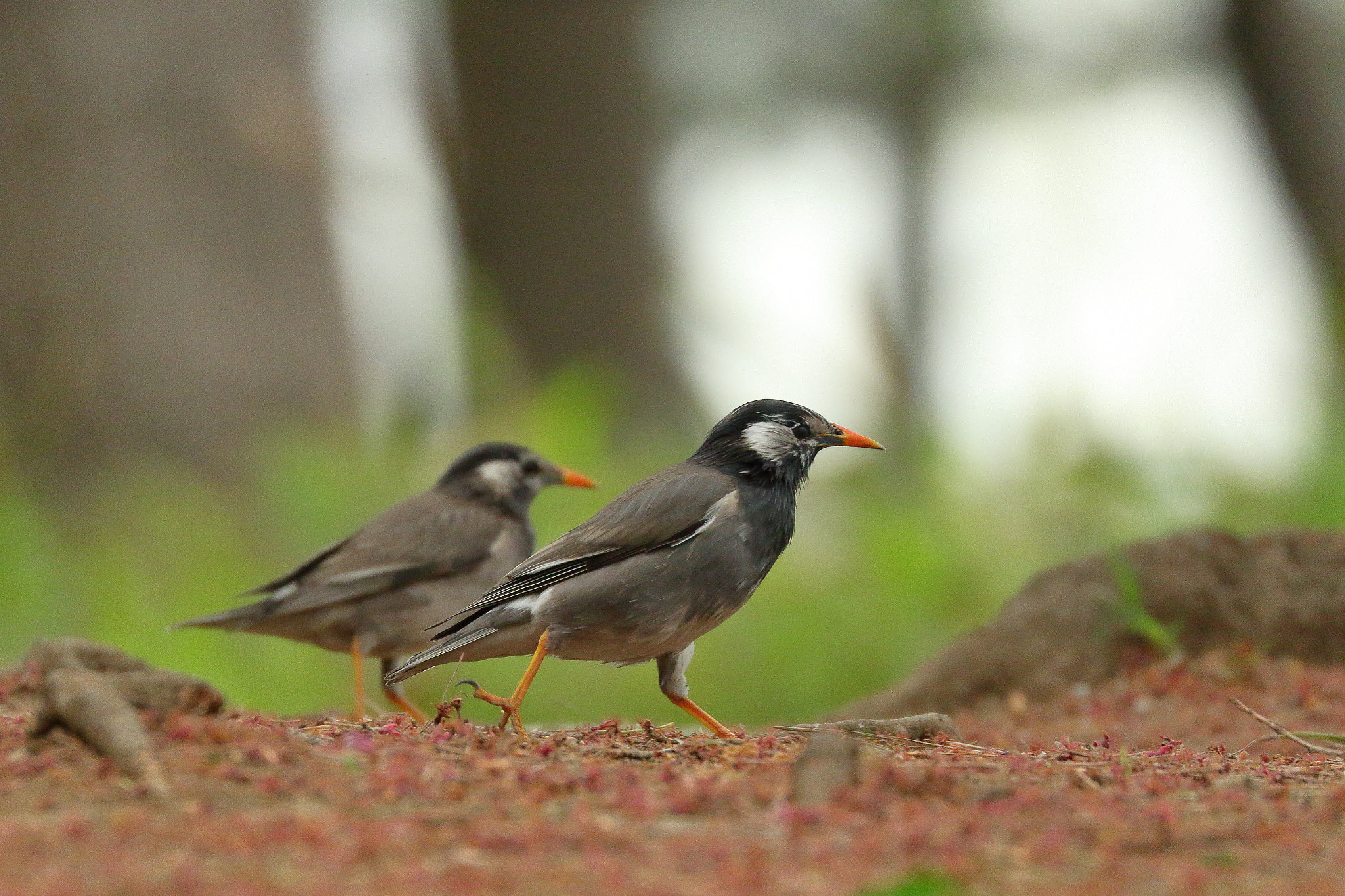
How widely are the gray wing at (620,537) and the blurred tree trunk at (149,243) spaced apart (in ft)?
16.8

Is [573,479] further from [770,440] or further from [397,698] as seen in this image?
[770,440]

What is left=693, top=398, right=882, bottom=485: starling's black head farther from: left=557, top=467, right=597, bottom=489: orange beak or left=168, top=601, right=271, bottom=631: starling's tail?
left=168, top=601, right=271, bottom=631: starling's tail

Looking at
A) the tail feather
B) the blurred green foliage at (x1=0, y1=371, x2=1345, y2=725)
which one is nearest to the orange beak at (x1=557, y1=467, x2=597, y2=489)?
the blurred green foliage at (x1=0, y1=371, x2=1345, y2=725)

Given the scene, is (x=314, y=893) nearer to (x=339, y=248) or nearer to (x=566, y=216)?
(x=339, y=248)

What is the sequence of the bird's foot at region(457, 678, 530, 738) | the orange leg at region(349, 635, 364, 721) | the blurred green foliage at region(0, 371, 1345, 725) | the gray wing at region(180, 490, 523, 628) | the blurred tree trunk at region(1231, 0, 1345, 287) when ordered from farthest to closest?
1. the blurred tree trunk at region(1231, 0, 1345, 287)
2. the blurred green foliage at region(0, 371, 1345, 725)
3. the gray wing at region(180, 490, 523, 628)
4. the orange leg at region(349, 635, 364, 721)
5. the bird's foot at region(457, 678, 530, 738)

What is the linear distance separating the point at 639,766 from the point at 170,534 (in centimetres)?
605

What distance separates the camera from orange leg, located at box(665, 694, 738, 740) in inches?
173

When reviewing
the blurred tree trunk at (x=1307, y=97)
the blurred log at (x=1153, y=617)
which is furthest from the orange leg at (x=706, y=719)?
the blurred tree trunk at (x=1307, y=97)

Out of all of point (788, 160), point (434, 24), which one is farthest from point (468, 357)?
point (788, 160)

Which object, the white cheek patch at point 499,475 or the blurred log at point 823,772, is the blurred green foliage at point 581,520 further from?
the blurred log at point 823,772

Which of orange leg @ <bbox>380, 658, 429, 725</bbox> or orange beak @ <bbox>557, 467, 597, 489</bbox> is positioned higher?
orange beak @ <bbox>557, 467, 597, 489</bbox>

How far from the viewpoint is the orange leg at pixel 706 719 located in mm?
4406

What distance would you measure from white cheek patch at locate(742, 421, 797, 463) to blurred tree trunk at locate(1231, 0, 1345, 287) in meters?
7.98

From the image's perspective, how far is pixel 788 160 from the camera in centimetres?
1492
